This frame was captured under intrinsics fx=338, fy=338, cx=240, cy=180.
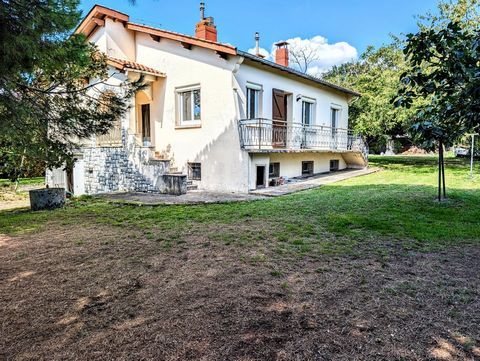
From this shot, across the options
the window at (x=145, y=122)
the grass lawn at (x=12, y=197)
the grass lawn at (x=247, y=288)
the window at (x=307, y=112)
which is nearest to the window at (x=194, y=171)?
the window at (x=145, y=122)

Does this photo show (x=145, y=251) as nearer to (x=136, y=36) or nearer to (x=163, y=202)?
(x=163, y=202)

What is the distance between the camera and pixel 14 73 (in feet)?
15.9

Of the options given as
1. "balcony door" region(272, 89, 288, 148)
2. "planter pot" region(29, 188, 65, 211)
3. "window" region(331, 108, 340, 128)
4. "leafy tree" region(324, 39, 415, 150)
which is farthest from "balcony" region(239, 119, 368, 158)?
"planter pot" region(29, 188, 65, 211)

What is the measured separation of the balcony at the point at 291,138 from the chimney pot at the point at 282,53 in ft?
12.4

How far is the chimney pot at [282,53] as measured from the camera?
679 inches

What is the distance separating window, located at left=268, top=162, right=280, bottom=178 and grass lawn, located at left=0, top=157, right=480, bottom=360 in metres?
6.62

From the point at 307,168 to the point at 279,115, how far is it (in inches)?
134

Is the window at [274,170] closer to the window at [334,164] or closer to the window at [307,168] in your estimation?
the window at [307,168]

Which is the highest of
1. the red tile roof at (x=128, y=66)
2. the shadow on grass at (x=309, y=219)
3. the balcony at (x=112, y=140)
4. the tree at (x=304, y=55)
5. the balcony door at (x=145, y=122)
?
the tree at (x=304, y=55)

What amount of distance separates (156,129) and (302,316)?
40.7ft

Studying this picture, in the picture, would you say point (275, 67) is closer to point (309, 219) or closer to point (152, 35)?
point (152, 35)

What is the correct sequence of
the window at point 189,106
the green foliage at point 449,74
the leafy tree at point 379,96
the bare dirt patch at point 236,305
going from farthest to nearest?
1. the leafy tree at point 379,96
2. the window at point 189,106
3. the green foliage at point 449,74
4. the bare dirt patch at point 236,305

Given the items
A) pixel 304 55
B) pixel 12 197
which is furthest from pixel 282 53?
pixel 304 55

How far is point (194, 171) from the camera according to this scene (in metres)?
13.3
